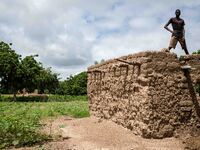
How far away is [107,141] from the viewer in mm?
11609

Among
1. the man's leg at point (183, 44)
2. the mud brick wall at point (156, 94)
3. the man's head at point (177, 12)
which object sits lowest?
the mud brick wall at point (156, 94)

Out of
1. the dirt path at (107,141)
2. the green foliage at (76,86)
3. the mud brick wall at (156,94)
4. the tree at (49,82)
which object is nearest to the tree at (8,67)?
the green foliage at (76,86)

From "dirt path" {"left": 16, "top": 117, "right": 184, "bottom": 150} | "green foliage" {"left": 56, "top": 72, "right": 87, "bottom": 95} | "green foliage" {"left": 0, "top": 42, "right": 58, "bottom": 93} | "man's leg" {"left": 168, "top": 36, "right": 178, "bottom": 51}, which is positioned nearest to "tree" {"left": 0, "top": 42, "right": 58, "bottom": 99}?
"green foliage" {"left": 0, "top": 42, "right": 58, "bottom": 93}

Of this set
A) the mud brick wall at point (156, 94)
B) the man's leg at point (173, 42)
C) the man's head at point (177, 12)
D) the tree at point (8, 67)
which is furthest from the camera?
the tree at point (8, 67)

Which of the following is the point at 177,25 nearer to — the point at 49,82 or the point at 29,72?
the point at 29,72

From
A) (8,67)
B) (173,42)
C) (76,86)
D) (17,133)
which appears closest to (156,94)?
(173,42)

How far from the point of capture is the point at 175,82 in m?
11.7

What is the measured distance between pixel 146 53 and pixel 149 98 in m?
1.24

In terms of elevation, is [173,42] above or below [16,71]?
below

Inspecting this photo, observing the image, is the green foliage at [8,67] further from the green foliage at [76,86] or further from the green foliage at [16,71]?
the green foliage at [76,86]

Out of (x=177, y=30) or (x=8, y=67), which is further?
(x=8, y=67)

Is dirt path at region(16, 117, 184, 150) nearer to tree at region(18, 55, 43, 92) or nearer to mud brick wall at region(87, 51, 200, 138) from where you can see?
mud brick wall at region(87, 51, 200, 138)

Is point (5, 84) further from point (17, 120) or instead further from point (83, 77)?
point (17, 120)

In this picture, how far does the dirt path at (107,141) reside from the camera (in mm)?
10828
